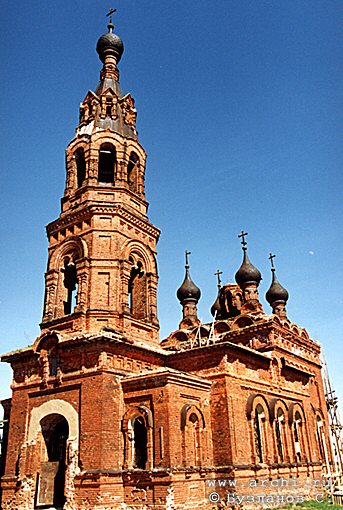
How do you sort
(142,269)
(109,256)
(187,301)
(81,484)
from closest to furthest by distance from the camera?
(81,484)
(109,256)
(142,269)
(187,301)

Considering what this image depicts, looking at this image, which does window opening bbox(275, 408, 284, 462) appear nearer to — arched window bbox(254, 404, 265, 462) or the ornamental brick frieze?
arched window bbox(254, 404, 265, 462)

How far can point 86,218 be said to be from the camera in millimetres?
17312

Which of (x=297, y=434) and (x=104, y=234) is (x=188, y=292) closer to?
(x=297, y=434)

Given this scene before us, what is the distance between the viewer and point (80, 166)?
1933 cm

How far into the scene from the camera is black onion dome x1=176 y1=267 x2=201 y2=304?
2694 cm

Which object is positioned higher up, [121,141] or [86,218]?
[121,141]

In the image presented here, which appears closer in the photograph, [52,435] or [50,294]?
[52,435]

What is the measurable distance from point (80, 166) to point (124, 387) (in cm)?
913

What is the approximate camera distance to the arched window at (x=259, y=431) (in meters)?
15.8

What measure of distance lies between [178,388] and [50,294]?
19.4 feet

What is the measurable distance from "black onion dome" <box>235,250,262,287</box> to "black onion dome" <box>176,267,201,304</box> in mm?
3121

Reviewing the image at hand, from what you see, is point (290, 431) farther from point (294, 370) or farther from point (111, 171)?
point (111, 171)

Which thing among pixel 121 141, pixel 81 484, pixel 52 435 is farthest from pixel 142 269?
pixel 81 484

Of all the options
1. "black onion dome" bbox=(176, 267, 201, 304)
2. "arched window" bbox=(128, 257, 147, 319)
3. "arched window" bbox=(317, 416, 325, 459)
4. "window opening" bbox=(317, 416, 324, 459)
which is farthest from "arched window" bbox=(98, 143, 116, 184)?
"window opening" bbox=(317, 416, 324, 459)
